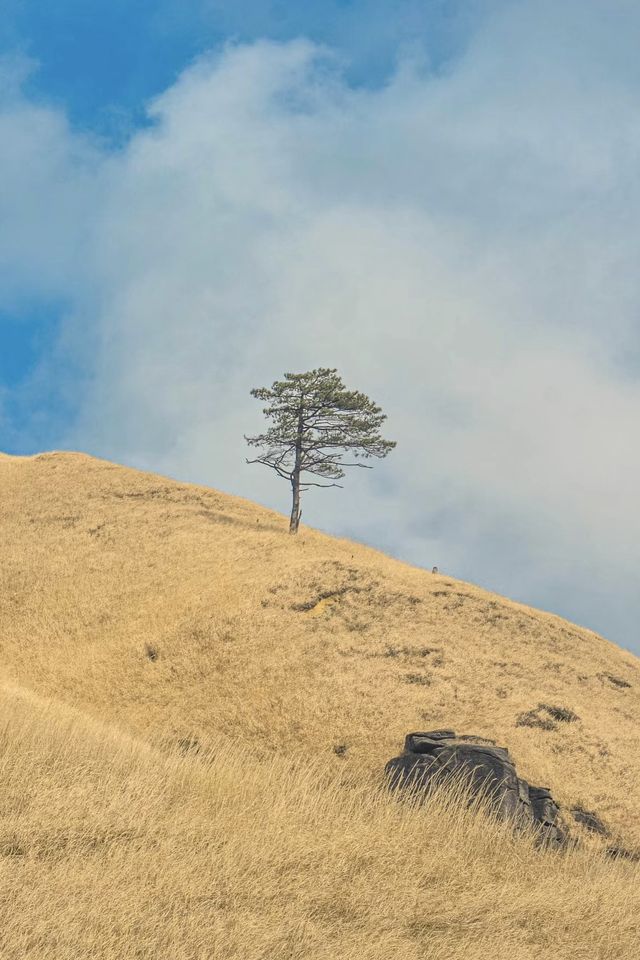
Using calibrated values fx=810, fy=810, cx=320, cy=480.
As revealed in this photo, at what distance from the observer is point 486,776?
67.0ft

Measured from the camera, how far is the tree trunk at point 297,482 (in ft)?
166

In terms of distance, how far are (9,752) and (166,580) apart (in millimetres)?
27621

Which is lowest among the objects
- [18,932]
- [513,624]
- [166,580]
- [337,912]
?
[18,932]

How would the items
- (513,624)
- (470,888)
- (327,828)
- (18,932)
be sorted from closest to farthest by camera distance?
(18,932) < (470,888) < (327,828) < (513,624)

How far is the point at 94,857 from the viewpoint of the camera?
10594 millimetres

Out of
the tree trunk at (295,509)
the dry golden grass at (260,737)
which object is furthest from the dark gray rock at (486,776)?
the tree trunk at (295,509)

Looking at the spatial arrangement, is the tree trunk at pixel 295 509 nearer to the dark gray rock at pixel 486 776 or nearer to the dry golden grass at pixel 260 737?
the dry golden grass at pixel 260 737

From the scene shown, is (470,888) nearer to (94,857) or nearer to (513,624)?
(94,857)

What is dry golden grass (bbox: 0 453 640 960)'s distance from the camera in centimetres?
996

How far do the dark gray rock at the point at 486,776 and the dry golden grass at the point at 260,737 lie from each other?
165 centimetres

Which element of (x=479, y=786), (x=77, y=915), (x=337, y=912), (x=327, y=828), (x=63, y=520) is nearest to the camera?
(x=77, y=915)

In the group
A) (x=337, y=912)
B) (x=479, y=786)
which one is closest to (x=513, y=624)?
(x=479, y=786)

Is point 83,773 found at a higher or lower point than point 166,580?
lower

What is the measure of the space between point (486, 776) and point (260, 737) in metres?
9.49
